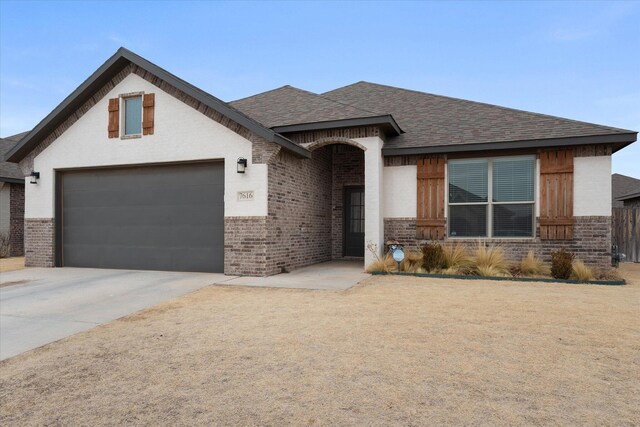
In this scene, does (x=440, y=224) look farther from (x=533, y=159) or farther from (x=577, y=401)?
(x=577, y=401)

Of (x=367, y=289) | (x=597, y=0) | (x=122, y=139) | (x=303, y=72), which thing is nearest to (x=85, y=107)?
(x=122, y=139)

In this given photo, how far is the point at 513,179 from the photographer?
10.4m

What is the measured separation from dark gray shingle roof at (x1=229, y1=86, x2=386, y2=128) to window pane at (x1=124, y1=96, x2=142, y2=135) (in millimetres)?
3137

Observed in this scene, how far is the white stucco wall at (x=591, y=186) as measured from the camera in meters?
9.61

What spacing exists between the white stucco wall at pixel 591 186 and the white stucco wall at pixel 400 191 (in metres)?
3.97

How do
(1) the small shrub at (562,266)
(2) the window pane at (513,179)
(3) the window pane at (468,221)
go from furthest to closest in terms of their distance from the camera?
1. (3) the window pane at (468,221)
2. (2) the window pane at (513,179)
3. (1) the small shrub at (562,266)

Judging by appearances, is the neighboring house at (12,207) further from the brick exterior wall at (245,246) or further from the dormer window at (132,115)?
the brick exterior wall at (245,246)

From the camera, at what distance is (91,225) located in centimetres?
1133

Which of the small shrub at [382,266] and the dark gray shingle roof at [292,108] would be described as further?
the dark gray shingle roof at [292,108]

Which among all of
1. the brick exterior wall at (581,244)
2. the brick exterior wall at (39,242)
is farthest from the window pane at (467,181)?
the brick exterior wall at (39,242)

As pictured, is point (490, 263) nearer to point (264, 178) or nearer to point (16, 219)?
point (264, 178)

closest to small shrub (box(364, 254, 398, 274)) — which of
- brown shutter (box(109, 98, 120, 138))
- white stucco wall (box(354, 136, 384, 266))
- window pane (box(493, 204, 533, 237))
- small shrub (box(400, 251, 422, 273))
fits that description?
small shrub (box(400, 251, 422, 273))

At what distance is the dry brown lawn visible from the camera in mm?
2840

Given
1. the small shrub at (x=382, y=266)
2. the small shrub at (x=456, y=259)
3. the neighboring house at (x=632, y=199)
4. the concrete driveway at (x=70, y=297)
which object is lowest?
the concrete driveway at (x=70, y=297)
